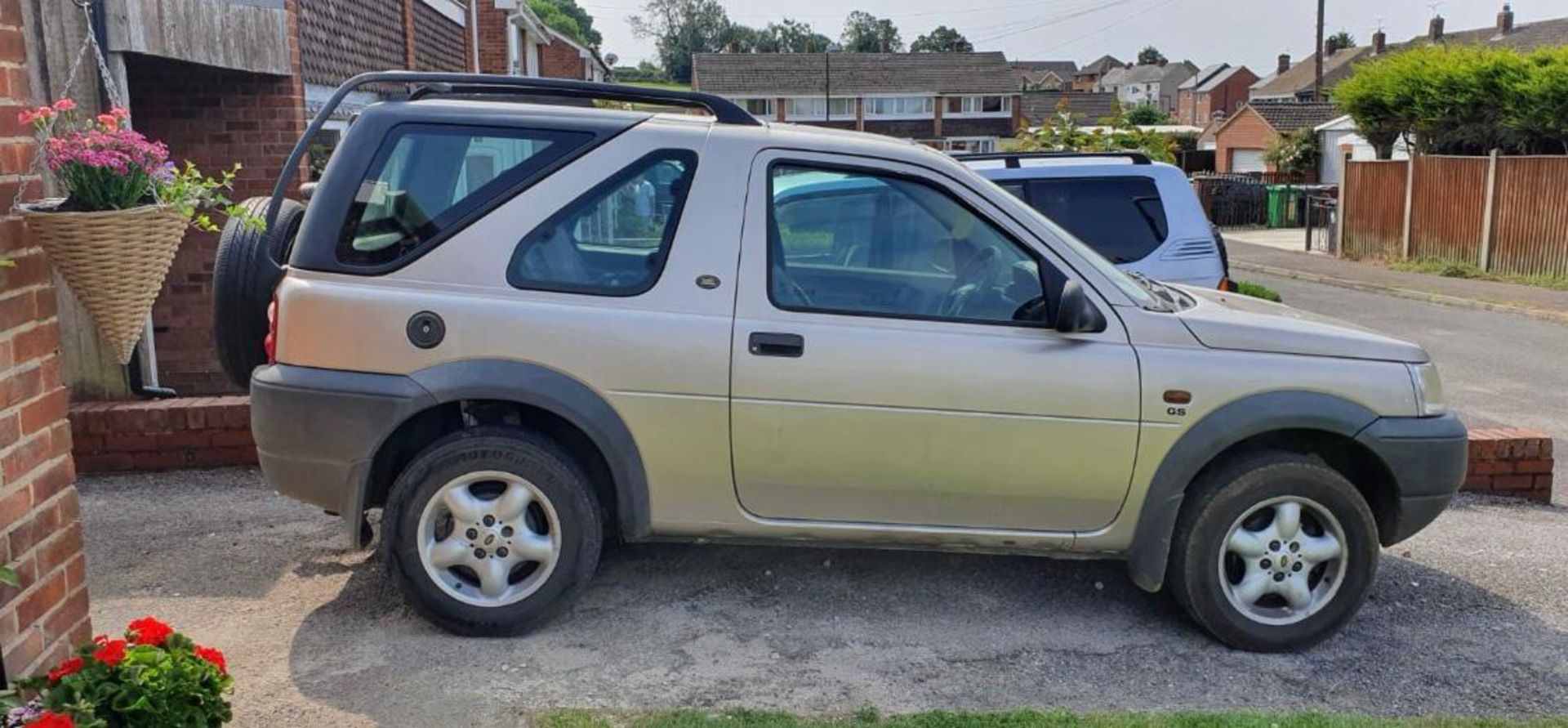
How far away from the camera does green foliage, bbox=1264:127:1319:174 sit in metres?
42.6

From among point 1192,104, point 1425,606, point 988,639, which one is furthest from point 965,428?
point 1192,104

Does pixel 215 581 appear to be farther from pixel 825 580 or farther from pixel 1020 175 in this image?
pixel 1020 175

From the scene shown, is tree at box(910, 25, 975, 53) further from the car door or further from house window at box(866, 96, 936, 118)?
the car door

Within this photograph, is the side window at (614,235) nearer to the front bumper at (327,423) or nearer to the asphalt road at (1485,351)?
the front bumper at (327,423)

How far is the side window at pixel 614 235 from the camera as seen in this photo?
14.6 feet

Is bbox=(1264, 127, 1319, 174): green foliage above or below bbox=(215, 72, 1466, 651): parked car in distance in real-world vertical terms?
above

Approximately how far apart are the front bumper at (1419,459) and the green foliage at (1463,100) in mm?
18492

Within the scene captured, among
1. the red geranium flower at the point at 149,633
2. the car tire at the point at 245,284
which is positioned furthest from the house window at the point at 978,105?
the red geranium flower at the point at 149,633

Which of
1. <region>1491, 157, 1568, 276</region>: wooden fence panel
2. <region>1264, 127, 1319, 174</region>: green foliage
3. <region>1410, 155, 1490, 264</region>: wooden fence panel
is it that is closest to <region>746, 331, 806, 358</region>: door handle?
<region>1491, 157, 1568, 276</region>: wooden fence panel

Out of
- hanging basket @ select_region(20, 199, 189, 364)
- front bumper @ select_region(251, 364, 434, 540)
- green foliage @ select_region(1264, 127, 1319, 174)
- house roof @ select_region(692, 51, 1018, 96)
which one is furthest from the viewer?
house roof @ select_region(692, 51, 1018, 96)

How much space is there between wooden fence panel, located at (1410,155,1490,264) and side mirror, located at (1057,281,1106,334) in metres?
19.7

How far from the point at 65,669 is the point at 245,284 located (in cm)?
198

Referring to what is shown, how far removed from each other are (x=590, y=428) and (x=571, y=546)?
0.43 metres

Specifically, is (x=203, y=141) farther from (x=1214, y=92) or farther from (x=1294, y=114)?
(x=1214, y=92)
